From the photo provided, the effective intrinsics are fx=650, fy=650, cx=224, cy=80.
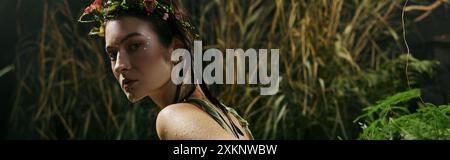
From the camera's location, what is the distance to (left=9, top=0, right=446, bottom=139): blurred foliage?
2.58 metres

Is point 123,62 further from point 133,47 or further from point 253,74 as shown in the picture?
point 253,74

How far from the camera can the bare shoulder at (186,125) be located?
1118mm

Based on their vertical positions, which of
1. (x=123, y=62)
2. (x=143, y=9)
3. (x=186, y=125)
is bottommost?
(x=186, y=125)

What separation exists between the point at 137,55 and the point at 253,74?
52.3 inches

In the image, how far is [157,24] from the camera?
1.29 meters

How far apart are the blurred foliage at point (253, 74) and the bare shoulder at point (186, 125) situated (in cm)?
138

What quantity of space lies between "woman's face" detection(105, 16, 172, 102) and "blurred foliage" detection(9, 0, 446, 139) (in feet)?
4.19

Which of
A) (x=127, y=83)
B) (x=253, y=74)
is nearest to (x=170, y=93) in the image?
(x=127, y=83)

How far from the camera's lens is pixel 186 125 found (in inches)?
44.0

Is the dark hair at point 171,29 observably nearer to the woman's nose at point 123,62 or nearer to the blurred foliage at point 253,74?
the woman's nose at point 123,62

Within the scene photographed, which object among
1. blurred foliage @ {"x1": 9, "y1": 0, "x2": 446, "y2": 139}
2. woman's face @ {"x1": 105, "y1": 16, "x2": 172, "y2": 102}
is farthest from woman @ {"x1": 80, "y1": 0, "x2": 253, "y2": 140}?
blurred foliage @ {"x1": 9, "y1": 0, "x2": 446, "y2": 139}
